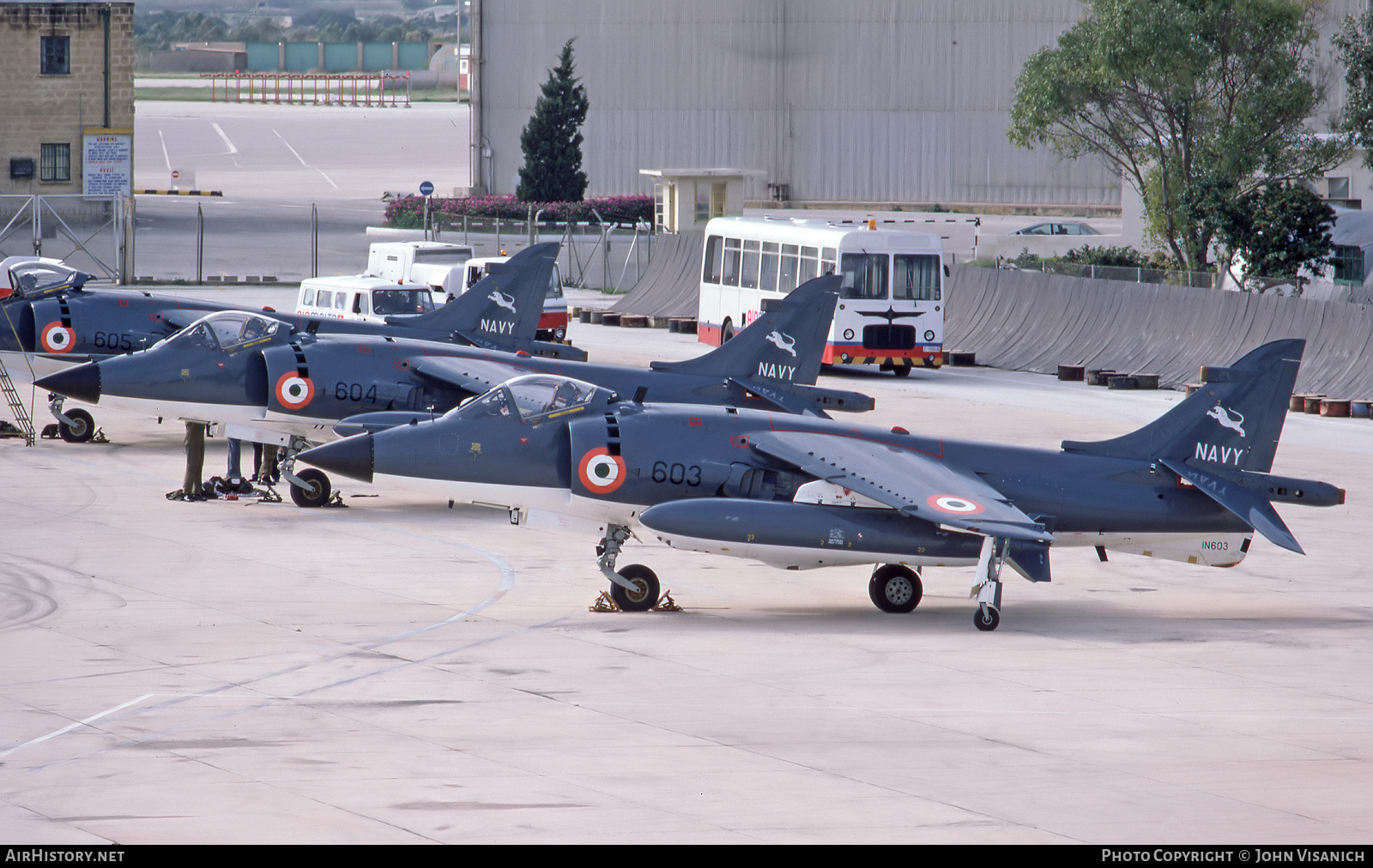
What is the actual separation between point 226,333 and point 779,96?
59748mm

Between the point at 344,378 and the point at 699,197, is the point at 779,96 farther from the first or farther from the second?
the point at 344,378

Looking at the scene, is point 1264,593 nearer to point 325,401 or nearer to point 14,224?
point 325,401

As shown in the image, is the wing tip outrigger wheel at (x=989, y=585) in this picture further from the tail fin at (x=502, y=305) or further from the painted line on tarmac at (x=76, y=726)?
the tail fin at (x=502, y=305)

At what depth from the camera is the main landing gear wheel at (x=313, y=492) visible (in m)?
24.3

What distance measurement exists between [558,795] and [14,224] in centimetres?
5322

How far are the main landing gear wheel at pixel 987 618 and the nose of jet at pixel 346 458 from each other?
6933 mm

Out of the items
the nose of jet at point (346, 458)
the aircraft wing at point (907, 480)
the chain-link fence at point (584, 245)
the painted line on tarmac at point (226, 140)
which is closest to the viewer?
the aircraft wing at point (907, 480)

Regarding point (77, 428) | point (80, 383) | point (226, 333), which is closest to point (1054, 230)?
point (77, 428)

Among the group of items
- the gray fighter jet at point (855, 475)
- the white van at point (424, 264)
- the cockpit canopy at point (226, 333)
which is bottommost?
the gray fighter jet at point (855, 475)

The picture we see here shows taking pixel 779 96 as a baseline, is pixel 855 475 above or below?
below

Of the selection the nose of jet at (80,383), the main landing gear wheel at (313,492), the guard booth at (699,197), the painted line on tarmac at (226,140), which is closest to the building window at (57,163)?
the guard booth at (699,197)

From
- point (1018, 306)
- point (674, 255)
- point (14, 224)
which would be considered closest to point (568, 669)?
point (1018, 306)

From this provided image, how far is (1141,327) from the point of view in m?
40.4

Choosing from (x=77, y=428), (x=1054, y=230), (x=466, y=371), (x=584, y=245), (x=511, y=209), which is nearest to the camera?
(x=466, y=371)
